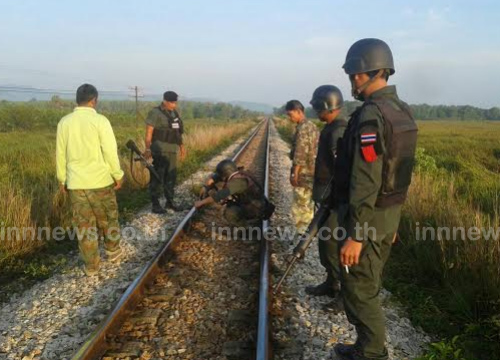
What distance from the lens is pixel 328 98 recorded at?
441 centimetres

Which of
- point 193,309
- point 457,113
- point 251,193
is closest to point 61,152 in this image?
point 193,309

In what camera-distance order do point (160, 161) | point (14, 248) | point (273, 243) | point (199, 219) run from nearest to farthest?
point (14, 248)
point (273, 243)
point (199, 219)
point (160, 161)

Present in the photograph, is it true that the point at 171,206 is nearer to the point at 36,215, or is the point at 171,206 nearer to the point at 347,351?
the point at 36,215

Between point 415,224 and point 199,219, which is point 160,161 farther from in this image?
point 415,224

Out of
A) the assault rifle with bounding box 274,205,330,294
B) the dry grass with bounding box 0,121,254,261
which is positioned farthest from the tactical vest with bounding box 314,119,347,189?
the dry grass with bounding box 0,121,254,261

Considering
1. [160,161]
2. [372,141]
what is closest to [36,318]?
[372,141]


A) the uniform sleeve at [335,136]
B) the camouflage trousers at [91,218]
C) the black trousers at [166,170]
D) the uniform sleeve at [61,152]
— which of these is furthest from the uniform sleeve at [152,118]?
the uniform sleeve at [335,136]

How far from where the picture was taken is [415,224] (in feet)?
19.8

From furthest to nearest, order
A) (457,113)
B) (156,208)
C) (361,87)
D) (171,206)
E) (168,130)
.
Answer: (457,113) < (171,206) < (168,130) < (156,208) < (361,87)

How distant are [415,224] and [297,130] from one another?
226cm

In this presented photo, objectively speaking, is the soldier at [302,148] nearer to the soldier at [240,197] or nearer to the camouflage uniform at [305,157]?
the camouflage uniform at [305,157]

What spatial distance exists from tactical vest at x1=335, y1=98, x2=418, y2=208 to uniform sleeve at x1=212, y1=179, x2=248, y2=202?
115 inches

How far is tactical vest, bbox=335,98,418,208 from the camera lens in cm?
254

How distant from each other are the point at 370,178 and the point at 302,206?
3573 millimetres
